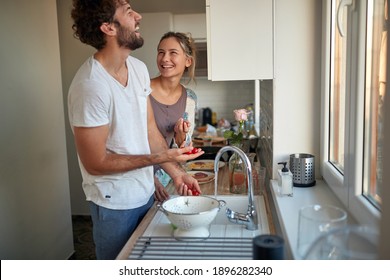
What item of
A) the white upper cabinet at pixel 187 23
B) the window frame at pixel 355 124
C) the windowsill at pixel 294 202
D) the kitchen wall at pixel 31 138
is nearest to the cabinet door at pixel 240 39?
the window frame at pixel 355 124

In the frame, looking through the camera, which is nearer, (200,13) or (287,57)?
(287,57)

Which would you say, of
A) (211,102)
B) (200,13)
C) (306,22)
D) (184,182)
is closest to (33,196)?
(184,182)

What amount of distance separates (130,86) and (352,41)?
0.73 metres

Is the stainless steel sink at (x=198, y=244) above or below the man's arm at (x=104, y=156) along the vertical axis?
below

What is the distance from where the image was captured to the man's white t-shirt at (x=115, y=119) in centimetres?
136

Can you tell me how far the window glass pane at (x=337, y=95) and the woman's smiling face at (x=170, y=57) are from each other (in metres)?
0.81

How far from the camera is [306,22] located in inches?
63.3

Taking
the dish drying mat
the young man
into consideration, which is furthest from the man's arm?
the dish drying mat

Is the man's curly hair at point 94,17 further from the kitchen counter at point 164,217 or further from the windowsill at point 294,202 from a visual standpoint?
the windowsill at point 294,202

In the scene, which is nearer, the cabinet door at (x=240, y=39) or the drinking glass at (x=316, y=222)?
the drinking glass at (x=316, y=222)

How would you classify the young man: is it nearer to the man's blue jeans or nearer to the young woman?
the man's blue jeans

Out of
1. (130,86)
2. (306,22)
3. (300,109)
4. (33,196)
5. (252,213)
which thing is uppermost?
(306,22)
